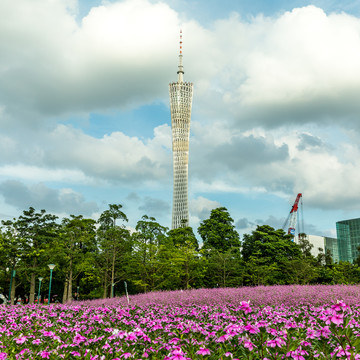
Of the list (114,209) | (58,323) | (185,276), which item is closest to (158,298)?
(58,323)

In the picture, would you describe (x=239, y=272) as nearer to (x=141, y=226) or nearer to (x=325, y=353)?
(x=141, y=226)

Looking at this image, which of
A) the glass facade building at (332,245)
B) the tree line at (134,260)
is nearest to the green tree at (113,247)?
the tree line at (134,260)

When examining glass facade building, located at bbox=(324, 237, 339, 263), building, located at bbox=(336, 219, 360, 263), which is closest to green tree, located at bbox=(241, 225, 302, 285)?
building, located at bbox=(336, 219, 360, 263)

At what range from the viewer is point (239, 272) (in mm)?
45250

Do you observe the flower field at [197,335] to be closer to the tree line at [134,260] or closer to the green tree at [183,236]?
the tree line at [134,260]

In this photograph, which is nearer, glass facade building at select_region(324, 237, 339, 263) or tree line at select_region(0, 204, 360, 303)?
tree line at select_region(0, 204, 360, 303)

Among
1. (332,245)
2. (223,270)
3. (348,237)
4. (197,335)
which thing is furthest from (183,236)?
(332,245)

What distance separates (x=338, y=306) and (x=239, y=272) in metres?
43.0

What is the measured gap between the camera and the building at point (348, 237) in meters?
156

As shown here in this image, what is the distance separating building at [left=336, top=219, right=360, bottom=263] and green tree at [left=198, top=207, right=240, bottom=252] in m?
122

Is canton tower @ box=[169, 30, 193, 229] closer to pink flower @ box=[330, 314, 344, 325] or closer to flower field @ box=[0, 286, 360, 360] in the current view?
flower field @ box=[0, 286, 360, 360]

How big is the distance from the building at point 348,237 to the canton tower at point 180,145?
93410 mm

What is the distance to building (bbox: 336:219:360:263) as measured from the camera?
155625mm

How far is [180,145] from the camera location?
95.4 m
